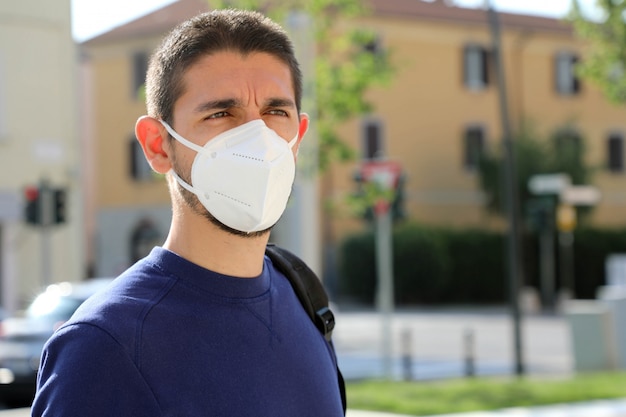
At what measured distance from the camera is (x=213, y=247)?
7.35ft

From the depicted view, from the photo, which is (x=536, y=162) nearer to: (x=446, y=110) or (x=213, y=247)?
(x=446, y=110)

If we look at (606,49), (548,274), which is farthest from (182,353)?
(548,274)

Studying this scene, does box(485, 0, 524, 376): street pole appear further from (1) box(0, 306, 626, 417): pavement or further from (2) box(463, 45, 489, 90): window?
(2) box(463, 45, 489, 90): window

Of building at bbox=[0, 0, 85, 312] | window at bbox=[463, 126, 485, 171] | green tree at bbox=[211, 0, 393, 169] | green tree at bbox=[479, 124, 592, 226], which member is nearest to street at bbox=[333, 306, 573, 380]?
green tree at bbox=[211, 0, 393, 169]

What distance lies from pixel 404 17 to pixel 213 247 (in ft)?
133

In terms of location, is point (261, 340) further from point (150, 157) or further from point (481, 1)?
point (481, 1)

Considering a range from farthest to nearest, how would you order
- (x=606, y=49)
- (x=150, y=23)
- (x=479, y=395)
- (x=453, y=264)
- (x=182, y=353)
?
(x=150, y=23) < (x=453, y=264) < (x=606, y=49) < (x=479, y=395) < (x=182, y=353)

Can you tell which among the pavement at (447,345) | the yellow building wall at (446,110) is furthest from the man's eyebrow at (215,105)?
the yellow building wall at (446,110)

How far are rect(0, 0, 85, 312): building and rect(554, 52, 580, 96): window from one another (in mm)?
24696

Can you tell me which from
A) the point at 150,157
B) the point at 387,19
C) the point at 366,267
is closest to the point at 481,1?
the point at 150,157

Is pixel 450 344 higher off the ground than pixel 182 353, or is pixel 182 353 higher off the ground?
pixel 182 353

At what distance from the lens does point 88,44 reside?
139 feet

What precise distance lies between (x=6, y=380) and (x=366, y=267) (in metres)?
25.8

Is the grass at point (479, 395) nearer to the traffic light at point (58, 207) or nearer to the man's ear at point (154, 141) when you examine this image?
the man's ear at point (154, 141)
